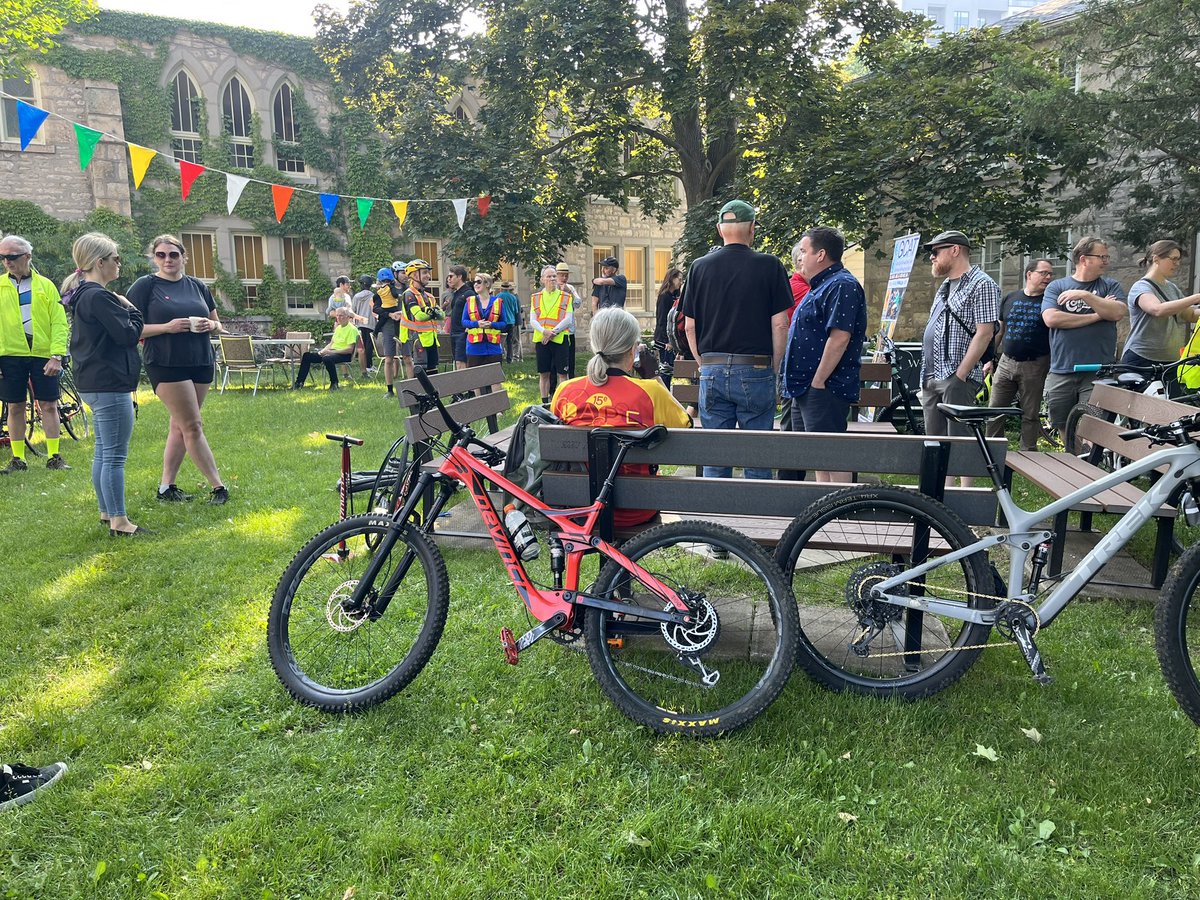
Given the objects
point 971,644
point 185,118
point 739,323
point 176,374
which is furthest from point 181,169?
point 971,644

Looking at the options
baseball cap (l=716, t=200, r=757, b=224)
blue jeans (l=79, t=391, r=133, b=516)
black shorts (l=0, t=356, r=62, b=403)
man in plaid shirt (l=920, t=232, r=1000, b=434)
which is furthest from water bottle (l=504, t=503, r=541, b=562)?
black shorts (l=0, t=356, r=62, b=403)

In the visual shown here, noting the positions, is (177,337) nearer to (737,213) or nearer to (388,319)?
(737,213)

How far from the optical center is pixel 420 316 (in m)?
12.5

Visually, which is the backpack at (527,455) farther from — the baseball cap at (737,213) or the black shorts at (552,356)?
the black shorts at (552,356)

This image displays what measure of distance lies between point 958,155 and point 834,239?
331 inches

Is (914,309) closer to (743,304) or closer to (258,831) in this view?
(743,304)

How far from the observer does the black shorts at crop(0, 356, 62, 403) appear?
7652mm

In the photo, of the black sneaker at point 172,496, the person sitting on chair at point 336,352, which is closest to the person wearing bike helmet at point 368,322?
the person sitting on chair at point 336,352

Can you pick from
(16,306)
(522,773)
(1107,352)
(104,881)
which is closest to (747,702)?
(522,773)

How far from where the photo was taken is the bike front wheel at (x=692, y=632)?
3023 mm

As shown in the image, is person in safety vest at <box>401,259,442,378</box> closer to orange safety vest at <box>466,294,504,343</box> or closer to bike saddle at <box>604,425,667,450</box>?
orange safety vest at <box>466,294,504,343</box>

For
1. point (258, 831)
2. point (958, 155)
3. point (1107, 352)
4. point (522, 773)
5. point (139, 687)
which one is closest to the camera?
point (258, 831)

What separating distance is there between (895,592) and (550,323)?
8575 mm

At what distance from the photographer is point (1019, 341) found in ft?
23.7
